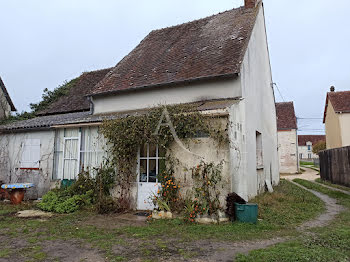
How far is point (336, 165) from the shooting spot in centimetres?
1431

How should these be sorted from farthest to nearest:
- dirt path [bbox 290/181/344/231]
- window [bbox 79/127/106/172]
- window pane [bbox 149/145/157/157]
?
window [bbox 79/127/106/172]
window pane [bbox 149/145/157/157]
dirt path [bbox 290/181/344/231]

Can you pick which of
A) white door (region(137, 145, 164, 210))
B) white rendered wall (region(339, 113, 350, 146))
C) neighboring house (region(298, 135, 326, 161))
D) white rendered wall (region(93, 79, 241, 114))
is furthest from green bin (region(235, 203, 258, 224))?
neighboring house (region(298, 135, 326, 161))

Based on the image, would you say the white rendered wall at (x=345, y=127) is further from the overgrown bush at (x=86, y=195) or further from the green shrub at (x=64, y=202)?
the green shrub at (x=64, y=202)

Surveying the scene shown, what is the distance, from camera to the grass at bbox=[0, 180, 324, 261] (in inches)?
174

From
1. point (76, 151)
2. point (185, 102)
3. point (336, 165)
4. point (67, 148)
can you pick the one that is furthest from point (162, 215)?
point (336, 165)

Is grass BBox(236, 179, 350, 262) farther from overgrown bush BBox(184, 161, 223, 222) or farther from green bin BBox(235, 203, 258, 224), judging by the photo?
overgrown bush BBox(184, 161, 223, 222)

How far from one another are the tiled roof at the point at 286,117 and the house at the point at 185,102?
15656 millimetres

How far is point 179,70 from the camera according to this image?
9.58 m

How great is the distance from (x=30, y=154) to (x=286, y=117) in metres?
25.2

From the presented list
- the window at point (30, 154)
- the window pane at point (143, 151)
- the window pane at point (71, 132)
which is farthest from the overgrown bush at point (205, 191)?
the window at point (30, 154)

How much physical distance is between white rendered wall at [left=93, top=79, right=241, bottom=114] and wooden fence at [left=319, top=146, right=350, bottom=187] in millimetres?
8231

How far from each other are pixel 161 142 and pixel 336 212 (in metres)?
5.57

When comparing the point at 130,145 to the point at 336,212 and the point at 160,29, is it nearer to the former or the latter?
the point at 336,212

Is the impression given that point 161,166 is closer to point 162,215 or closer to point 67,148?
point 162,215
